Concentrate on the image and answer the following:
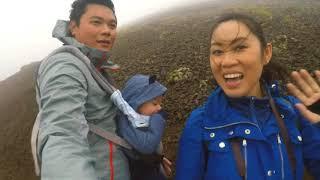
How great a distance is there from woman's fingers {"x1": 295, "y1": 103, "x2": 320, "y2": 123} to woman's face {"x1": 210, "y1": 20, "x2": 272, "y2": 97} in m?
0.41

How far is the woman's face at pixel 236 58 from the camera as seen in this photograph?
3.17 meters

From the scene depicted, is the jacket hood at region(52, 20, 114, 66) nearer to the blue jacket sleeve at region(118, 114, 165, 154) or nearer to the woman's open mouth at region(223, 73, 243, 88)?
the blue jacket sleeve at region(118, 114, 165, 154)

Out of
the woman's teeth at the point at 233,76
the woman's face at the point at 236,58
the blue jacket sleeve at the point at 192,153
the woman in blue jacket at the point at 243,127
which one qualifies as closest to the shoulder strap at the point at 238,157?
the woman in blue jacket at the point at 243,127

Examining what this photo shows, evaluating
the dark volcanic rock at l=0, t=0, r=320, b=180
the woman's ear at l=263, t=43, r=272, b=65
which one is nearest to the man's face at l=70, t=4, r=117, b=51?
the woman's ear at l=263, t=43, r=272, b=65

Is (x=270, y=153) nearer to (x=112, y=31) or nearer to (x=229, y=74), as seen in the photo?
(x=229, y=74)

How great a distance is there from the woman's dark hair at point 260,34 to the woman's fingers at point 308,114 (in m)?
0.40

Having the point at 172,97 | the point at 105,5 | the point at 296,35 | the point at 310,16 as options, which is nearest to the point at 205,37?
the point at 296,35

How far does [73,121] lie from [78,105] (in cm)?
14

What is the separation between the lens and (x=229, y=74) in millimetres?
3193

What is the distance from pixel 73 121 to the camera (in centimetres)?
261

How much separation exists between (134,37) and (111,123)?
14726 millimetres

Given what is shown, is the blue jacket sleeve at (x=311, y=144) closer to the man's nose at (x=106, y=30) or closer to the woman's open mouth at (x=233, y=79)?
the woman's open mouth at (x=233, y=79)

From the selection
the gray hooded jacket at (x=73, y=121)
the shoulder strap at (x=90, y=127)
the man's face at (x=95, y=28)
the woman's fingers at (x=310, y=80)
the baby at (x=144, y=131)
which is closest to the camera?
the gray hooded jacket at (x=73, y=121)

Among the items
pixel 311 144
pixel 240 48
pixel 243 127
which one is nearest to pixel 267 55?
pixel 240 48
